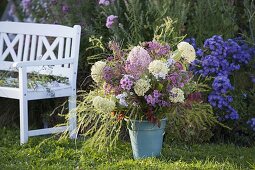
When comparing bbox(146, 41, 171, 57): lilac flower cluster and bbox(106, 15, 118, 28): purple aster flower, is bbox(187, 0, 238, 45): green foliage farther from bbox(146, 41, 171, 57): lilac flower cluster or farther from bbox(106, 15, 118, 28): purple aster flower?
bbox(146, 41, 171, 57): lilac flower cluster

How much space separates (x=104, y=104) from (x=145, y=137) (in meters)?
0.49

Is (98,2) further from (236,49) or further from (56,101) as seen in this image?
(236,49)

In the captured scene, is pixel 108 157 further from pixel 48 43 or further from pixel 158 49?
pixel 48 43

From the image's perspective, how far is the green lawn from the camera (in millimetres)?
4859

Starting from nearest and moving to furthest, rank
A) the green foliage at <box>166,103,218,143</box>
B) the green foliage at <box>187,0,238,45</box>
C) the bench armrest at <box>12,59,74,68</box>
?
the green foliage at <box>166,103,218,143</box> < the bench armrest at <box>12,59,74,68</box> < the green foliage at <box>187,0,238,45</box>

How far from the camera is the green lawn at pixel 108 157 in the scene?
4859 mm

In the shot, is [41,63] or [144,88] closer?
[144,88]

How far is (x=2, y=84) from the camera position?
6043 mm

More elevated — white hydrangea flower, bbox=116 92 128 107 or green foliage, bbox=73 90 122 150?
white hydrangea flower, bbox=116 92 128 107

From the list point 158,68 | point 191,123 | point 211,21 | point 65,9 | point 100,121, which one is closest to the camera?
point 158,68

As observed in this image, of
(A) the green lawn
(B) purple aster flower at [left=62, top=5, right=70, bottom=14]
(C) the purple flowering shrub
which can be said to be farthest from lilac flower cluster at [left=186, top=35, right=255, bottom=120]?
(B) purple aster flower at [left=62, top=5, right=70, bottom=14]

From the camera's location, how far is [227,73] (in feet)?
19.6

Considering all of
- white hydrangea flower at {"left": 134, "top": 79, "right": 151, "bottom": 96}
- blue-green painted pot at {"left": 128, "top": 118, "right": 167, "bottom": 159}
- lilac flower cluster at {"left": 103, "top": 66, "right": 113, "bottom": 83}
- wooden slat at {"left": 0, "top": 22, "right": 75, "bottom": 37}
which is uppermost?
wooden slat at {"left": 0, "top": 22, "right": 75, "bottom": 37}

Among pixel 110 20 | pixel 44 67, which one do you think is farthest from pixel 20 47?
pixel 110 20
